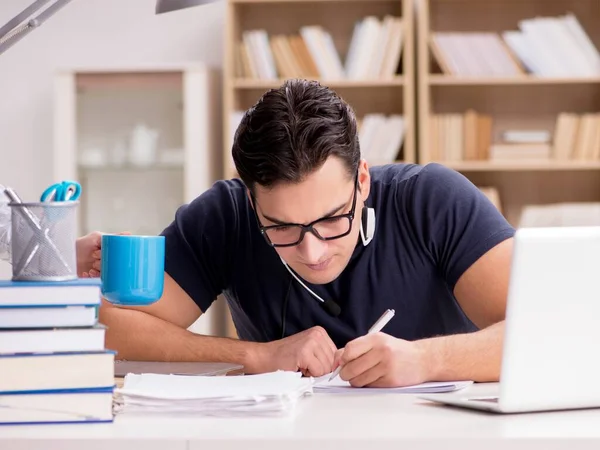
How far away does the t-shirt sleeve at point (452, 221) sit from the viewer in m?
1.72

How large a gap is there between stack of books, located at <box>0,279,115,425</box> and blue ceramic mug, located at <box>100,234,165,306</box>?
0.28 meters

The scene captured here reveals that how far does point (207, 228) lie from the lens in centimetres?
194

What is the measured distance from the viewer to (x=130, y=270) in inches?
53.1

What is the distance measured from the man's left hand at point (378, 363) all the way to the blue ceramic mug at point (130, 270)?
0.32m

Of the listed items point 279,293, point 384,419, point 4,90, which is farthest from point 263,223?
point 4,90

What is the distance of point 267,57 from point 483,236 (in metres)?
2.67

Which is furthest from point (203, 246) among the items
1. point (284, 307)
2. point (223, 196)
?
point (284, 307)

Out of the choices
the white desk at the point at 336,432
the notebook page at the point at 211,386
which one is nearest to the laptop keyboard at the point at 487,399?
the white desk at the point at 336,432

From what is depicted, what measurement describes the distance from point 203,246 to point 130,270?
0.59 meters

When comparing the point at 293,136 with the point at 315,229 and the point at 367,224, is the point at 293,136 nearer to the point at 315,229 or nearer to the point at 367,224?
the point at 315,229

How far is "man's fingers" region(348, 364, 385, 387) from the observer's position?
1354mm

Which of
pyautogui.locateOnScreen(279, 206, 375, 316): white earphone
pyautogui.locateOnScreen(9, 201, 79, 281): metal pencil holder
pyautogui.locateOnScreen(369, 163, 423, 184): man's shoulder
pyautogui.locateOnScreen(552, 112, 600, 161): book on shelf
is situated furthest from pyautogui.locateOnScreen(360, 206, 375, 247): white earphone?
pyautogui.locateOnScreen(552, 112, 600, 161): book on shelf

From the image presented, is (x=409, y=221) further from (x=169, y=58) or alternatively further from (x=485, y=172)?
(x=169, y=58)

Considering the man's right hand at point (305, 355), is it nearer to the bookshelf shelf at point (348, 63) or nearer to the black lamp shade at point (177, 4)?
the black lamp shade at point (177, 4)
